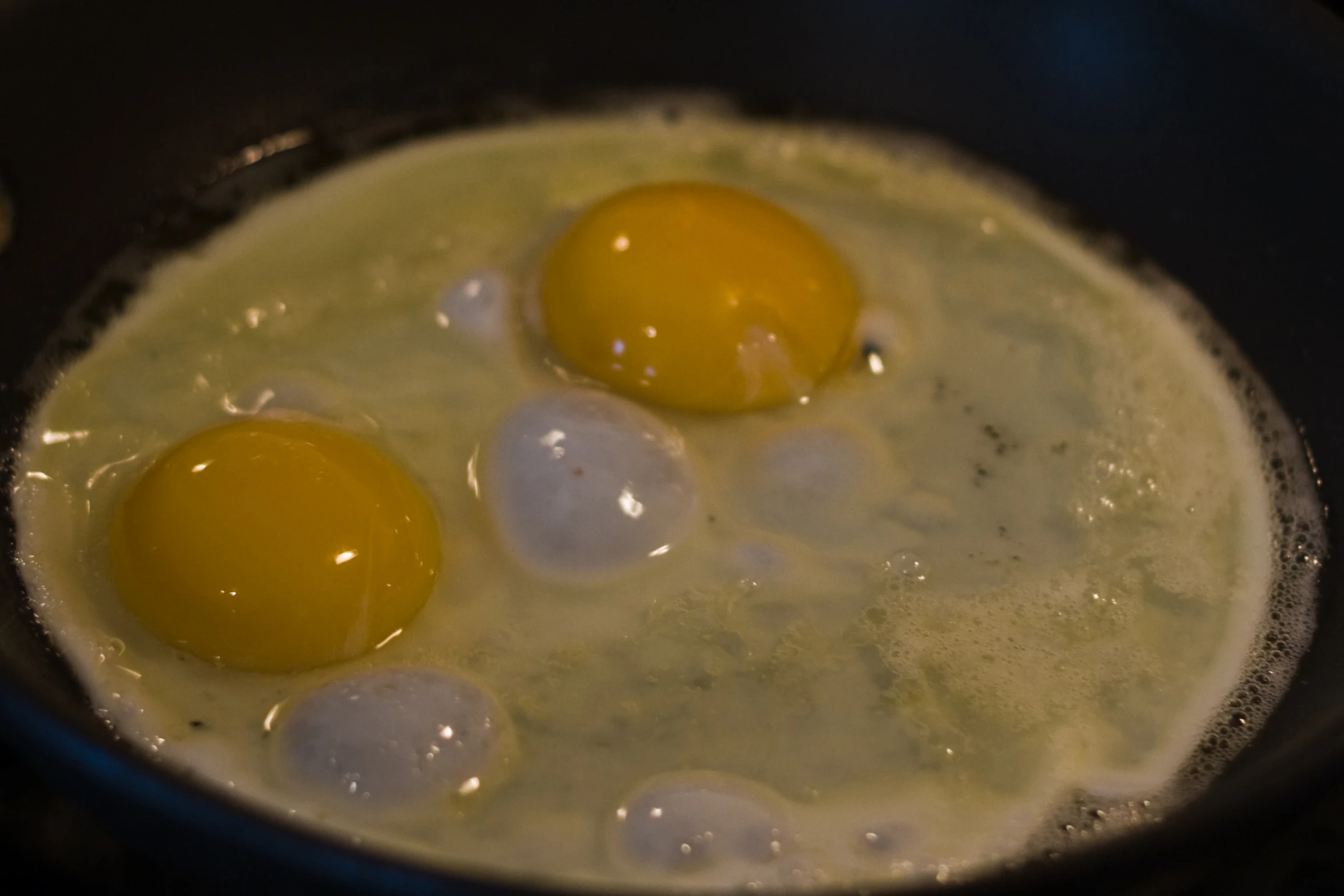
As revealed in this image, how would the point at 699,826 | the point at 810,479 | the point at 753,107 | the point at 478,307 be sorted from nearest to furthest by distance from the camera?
the point at 699,826 < the point at 810,479 < the point at 478,307 < the point at 753,107

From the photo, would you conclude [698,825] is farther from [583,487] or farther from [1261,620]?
[1261,620]

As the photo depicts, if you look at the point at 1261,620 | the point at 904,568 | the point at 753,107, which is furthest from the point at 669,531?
the point at 753,107

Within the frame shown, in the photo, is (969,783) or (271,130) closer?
(969,783)

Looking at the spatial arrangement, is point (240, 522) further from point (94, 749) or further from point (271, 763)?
point (94, 749)

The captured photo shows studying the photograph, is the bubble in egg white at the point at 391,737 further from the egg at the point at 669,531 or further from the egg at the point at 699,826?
the egg at the point at 699,826

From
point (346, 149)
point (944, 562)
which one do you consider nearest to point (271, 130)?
point (346, 149)

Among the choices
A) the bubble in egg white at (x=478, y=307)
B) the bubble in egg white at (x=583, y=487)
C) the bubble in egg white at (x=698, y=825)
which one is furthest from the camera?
the bubble in egg white at (x=478, y=307)

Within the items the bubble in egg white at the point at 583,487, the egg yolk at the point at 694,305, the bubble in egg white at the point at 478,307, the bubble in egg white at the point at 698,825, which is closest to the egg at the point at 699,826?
the bubble in egg white at the point at 698,825
